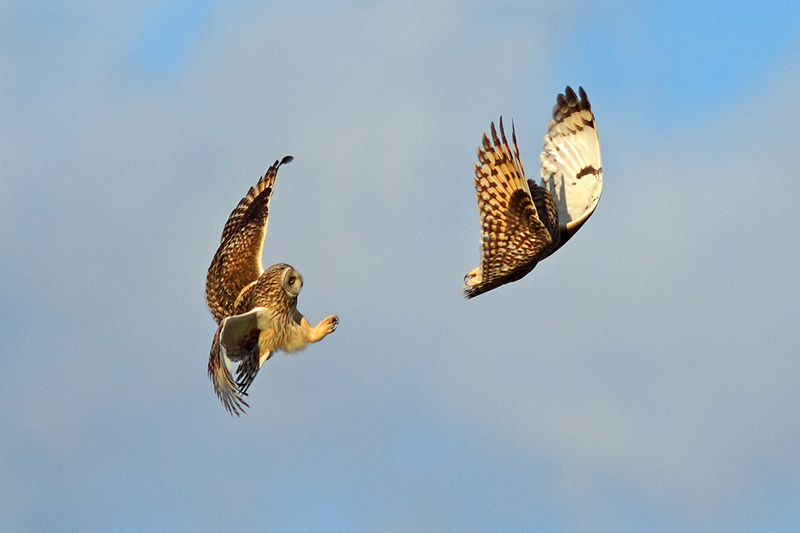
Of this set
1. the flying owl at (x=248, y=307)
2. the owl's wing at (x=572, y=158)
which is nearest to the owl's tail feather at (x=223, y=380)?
the flying owl at (x=248, y=307)

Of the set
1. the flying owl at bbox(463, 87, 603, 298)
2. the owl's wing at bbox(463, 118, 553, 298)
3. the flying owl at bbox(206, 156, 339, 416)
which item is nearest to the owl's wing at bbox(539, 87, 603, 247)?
the flying owl at bbox(463, 87, 603, 298)

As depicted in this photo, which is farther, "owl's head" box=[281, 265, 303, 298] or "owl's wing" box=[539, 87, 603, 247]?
"owl's wing" box=[539, 87, 603, 247]

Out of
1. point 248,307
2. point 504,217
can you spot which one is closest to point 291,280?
point 248,307

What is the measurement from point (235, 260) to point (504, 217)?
572 centimetres

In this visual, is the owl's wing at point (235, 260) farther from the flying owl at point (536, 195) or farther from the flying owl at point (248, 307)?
the flying owl at point (536, 195)

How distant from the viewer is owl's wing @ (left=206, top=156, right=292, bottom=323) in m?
30.7

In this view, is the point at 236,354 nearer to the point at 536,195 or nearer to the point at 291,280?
the point at 291,280

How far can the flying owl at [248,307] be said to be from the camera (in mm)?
27406

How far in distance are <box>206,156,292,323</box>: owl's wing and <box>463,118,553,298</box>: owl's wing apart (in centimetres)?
451

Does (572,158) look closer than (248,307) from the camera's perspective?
No

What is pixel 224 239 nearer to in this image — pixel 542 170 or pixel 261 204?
pixel 261 204

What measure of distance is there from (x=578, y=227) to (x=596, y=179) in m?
1.28

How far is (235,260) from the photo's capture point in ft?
101

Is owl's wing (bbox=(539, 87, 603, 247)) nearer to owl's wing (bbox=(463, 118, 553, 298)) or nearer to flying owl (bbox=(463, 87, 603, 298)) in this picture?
flying owl (bbox=(463, 87, 603, 298))
